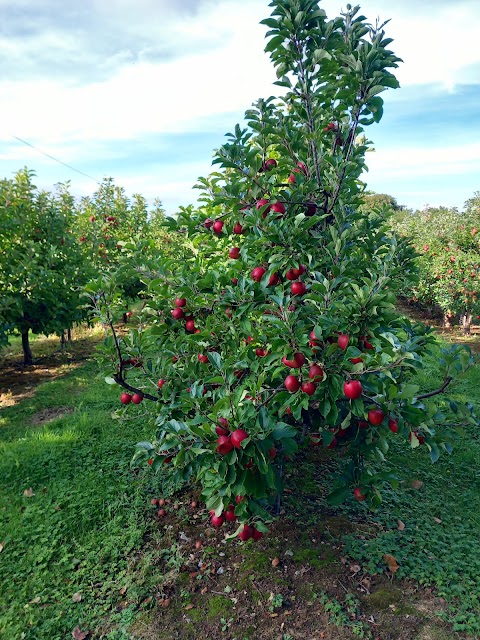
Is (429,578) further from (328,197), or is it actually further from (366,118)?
(366,118)

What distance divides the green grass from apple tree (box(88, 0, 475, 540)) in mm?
945

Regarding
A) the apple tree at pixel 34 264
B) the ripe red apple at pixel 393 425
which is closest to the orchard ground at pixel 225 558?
the ripe red apple at pixel 393 425

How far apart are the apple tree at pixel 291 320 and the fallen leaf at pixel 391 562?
552 millimetres

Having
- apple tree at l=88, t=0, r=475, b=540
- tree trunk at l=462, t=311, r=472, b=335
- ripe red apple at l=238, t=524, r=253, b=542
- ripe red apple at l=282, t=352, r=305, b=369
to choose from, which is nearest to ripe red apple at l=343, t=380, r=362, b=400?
apple tree at l=88, t=0, r=475, b=540

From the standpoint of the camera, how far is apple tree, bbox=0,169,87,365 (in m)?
7.49

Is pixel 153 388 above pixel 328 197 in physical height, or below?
below

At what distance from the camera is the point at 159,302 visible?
11.5ft

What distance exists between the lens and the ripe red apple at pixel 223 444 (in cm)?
240

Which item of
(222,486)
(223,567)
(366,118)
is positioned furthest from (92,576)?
(366,118)

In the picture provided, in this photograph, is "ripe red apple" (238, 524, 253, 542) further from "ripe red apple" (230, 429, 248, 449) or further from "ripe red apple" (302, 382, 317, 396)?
"ripe red apple" (302, 382, 317, 396)

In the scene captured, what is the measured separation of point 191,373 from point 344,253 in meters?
1.33

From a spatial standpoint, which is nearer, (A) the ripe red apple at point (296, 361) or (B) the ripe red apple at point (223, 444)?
(B) the ripe red apple at point (223, 444)

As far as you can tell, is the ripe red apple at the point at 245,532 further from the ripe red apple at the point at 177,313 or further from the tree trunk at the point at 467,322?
the tree trunk at the point at 467,322

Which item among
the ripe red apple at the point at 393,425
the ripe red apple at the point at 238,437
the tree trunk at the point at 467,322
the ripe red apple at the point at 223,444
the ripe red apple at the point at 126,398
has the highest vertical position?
the ripe red apple at the point at 126,398
